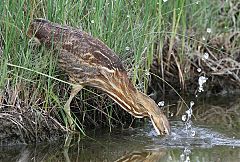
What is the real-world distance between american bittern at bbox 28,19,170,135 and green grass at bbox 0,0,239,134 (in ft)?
0.34

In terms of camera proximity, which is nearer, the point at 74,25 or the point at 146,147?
the point at 146,147

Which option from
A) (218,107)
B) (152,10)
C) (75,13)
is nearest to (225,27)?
(218,107)

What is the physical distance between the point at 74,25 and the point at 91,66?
0.56 metres

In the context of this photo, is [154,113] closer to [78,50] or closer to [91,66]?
[91,66]

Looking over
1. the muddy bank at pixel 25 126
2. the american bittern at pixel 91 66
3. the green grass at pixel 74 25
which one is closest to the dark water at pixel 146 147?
the muddy bank at pixel 25 126

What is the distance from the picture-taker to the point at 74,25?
20.9 ft

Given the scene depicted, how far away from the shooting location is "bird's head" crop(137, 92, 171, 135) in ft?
19.9

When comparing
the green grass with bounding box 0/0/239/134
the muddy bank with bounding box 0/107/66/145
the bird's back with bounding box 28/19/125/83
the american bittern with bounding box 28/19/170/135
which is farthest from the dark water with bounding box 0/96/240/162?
the bird's back with bounding box 28/19/125/83

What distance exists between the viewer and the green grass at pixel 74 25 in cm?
586

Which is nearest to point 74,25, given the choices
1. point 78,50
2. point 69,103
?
point 78,50

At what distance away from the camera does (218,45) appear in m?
8.07

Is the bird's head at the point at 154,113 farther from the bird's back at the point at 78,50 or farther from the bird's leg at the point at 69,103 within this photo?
the bird's leg at the point at 69,103

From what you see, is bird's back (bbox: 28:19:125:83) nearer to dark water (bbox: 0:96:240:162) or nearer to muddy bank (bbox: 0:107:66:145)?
muddy bank (bbox: 0:107:66:145)

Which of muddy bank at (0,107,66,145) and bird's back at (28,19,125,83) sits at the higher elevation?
bird's back at (28,19,125,83)
